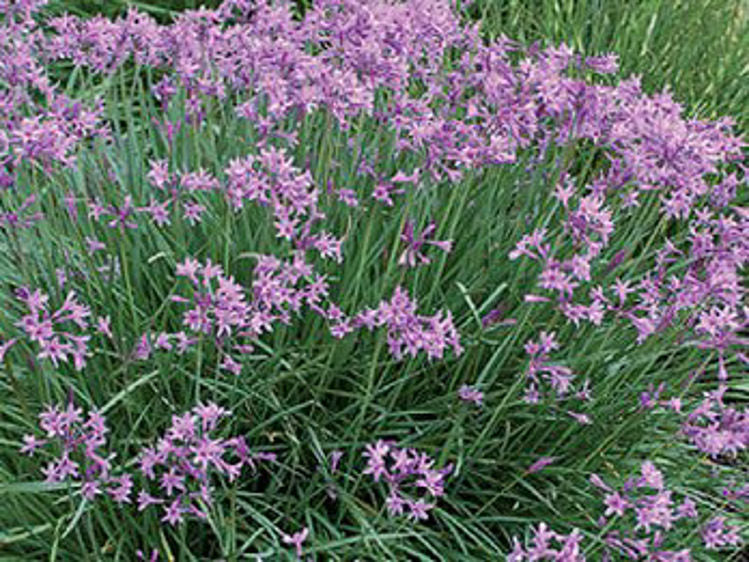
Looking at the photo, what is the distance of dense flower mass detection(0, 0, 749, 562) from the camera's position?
246 cm

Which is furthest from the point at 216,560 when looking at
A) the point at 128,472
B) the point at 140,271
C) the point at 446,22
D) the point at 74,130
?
the point at 446,22

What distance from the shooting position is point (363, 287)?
2.88 metres

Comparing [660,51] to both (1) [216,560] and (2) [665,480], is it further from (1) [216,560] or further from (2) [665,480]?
(1) [216,560]

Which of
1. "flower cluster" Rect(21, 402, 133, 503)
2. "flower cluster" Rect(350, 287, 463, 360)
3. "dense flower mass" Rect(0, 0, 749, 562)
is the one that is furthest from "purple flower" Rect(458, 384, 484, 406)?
"flower cluster" Rect(21, 402, 133, 503)

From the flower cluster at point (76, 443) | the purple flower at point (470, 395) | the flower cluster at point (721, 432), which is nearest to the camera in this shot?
the flower cluster at point (76, 443)

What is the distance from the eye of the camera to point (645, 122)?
2645 millimetres

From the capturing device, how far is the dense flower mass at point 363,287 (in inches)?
97.0

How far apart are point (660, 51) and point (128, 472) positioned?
12.2ft

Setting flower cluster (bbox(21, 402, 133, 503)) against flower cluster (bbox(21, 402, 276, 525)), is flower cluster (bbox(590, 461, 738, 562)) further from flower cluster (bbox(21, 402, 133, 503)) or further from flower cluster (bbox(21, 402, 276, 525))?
flower cluster (bbox(21, 402, 133, 503))

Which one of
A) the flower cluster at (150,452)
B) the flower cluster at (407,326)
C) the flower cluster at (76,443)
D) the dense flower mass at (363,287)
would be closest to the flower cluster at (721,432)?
the dense flower mass at (363,287)

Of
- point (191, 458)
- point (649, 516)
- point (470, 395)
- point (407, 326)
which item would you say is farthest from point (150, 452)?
point (649, 516)

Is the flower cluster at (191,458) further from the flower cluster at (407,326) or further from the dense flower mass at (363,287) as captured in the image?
the flower cluster at (407,326)

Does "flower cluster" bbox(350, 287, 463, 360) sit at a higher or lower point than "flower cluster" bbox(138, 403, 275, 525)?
higher

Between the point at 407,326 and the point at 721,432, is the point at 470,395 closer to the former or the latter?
the point at 407,326
